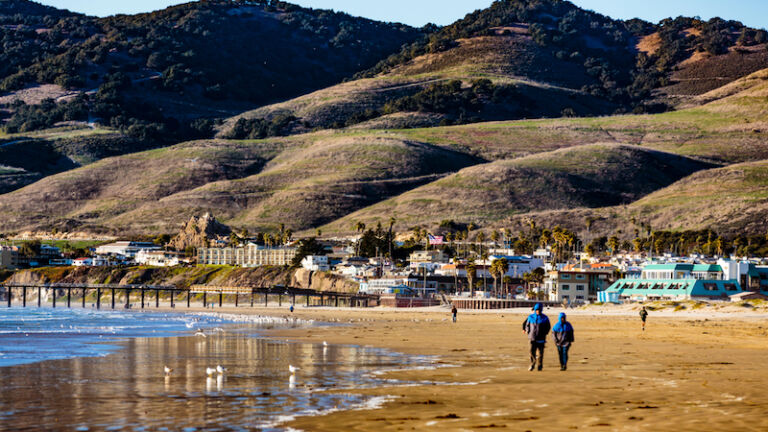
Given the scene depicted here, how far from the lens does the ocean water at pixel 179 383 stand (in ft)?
66.0

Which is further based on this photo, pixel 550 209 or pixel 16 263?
pixel 550 209

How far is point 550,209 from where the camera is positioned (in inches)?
7830

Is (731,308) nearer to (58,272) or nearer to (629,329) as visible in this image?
(629,329)

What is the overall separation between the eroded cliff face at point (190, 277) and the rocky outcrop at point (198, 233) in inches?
632

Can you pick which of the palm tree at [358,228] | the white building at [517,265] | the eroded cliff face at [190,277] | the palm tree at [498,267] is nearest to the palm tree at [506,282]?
the white building at [517,265]

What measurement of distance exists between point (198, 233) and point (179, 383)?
528ft

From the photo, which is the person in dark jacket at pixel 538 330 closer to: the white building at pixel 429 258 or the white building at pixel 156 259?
the white building at pixel 429 258

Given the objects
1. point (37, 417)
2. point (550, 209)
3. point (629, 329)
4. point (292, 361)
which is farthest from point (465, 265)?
point (37, 417)

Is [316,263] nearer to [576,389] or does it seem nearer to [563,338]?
[563,338]

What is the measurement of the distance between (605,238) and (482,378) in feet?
459

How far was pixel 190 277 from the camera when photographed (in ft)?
533

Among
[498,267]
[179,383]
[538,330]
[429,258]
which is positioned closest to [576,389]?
[538,330]

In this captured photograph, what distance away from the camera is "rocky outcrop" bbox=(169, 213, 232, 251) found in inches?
7269

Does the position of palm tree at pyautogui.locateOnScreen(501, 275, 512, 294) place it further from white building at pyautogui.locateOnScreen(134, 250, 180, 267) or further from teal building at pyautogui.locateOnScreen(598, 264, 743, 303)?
white building at pyautogui.locateOnScreen(134, 250, 180, 267)
